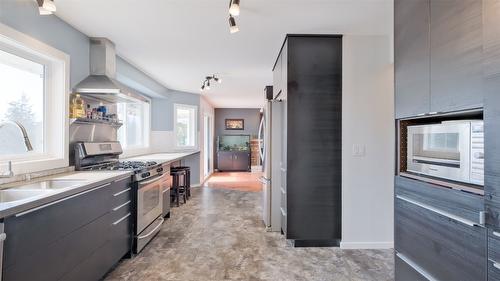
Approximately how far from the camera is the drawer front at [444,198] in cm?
122

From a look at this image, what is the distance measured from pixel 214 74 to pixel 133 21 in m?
2.23

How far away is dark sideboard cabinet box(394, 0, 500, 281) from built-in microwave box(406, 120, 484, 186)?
82 mm

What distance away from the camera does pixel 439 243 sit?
143cm

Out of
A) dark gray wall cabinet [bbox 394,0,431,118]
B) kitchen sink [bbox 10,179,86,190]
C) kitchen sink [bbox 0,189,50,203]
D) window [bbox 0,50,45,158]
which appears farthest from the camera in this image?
window [bbox 0,50,45,158]

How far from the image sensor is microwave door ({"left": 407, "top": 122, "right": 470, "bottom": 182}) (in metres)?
1.34

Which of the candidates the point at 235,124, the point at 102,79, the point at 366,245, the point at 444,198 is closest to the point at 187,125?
the point at 235,124

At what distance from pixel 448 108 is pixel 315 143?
1665mm

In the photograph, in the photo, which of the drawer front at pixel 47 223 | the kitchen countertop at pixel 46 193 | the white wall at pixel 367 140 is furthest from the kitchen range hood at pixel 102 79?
the white wall at pixel 367 140

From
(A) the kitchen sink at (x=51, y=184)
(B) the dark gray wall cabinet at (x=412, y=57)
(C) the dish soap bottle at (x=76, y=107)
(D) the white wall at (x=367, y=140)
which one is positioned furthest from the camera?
(D) the white wall at (x=367, y=140)

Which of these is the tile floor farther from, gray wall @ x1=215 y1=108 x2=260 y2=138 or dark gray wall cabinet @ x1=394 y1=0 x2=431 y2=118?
gray wall @ x1=215 y1=108 x2=260 y2=138

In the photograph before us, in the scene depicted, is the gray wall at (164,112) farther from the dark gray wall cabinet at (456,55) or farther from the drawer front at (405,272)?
the dark gray wall cabinet at (456,55)

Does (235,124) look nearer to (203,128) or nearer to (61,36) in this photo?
(203,128)

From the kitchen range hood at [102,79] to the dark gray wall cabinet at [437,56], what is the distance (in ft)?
8.26

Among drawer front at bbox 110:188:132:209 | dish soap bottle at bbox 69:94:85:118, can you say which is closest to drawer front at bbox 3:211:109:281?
drawer front at bbox 110:188:132:209
